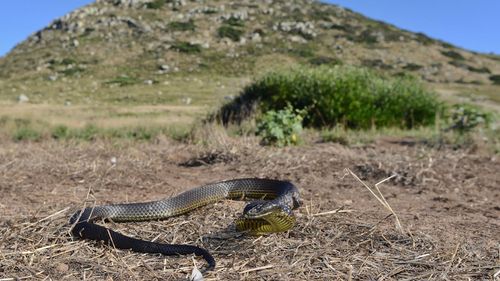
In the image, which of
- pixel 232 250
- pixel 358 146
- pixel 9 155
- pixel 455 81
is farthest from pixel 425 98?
pixel 455 81

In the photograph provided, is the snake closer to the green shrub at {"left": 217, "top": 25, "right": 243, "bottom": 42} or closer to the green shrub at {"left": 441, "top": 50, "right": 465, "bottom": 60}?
the green shrub at {"left": 217, "top": 25, "right": 243, "bottom": 42}

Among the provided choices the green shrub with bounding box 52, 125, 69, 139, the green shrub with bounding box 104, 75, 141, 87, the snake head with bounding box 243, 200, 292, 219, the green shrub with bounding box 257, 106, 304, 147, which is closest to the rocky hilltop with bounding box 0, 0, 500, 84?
the green shrub with bounding box 104, 75, 141, 87

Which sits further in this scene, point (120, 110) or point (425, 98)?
point (120, 110)

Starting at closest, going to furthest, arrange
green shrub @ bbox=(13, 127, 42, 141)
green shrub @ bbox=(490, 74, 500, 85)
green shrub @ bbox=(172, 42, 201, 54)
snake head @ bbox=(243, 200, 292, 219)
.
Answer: snake head @ bbox=(243, 200, 292, 219), green shrub @ bbox=(13, 127, 42, 141), green shrub @ bbox=(490, 74, 500, 85), green shrub @ bbox=(172, 42, 201, 54)

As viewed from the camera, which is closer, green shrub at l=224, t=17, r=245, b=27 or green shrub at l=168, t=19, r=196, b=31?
green shrub at l=168, t=19, r=196, b=31

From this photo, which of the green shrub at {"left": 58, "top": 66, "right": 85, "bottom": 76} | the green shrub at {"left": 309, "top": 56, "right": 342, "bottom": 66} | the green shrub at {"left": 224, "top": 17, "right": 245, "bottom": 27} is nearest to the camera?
the green shrub at {"left": 58, "top": 66, "right": 85, "bottom": 76}

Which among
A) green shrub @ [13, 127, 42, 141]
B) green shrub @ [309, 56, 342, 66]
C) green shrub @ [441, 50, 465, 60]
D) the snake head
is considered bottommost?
green shrub @ [13, 127, 42, 141]

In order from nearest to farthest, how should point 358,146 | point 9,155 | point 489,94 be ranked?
point 9,155 < point 358,146 < point 489,94

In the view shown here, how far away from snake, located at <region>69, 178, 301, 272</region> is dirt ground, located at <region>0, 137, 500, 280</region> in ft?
0.19

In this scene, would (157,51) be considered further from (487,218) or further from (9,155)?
(487,218)

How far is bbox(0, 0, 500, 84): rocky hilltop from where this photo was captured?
142 ft

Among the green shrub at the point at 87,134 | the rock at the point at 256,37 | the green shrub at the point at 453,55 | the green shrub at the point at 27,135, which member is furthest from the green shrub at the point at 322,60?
the green shrub at the point at 27,135

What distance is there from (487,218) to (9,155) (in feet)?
19.7

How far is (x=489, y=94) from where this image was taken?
34.2m
